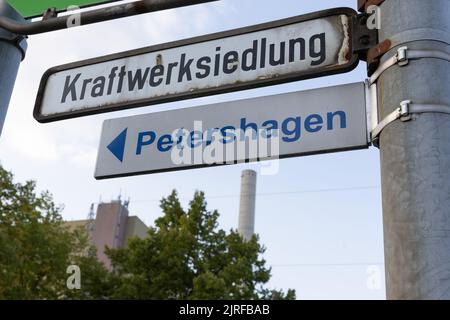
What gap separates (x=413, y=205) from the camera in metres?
1.41

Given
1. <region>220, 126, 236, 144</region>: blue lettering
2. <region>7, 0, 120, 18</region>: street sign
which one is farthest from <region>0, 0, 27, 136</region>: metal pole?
<region>220, 126, 236, 144</region>: blue lettering

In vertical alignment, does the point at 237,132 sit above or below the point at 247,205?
below

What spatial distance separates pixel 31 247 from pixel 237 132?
1611cm

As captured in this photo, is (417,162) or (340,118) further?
(340,118)

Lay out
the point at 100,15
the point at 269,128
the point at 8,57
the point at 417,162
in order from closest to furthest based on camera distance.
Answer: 1. the point at 417,162
2. the point at 269,128
3. the point at 100,15
4. the point at 8,57

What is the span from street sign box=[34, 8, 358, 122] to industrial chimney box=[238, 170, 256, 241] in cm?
3477

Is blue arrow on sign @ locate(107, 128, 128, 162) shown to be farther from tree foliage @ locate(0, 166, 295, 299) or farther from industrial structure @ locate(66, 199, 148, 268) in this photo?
industrial structure @ locate(66, 199, 148, 268)

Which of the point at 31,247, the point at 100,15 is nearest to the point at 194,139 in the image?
the point at 100,15

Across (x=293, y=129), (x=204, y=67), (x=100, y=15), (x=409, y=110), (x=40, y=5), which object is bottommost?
(x=409, y=110)

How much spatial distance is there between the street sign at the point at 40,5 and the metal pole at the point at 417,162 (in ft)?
6.86

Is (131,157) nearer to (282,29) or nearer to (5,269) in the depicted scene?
(282,29)

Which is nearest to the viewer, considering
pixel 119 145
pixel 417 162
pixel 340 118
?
pixel 417 162

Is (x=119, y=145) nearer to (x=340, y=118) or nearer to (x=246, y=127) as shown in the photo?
(x=246, y=127)

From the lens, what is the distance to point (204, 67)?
2.45 metres
